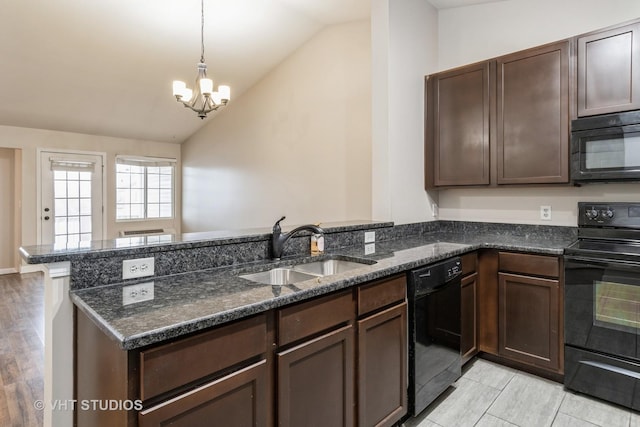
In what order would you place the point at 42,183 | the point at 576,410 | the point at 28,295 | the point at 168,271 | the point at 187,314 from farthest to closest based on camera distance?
the point at 42,183 < the point at 28,295 < the point at 576,410 < the point at 168,271 < the point at 187,314

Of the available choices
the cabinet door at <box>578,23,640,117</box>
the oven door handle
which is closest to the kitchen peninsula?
the oven door handle

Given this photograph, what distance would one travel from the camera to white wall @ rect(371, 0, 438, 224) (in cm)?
285

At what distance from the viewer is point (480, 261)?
257 centimetres

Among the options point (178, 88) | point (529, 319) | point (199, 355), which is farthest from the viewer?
point (178, 88)

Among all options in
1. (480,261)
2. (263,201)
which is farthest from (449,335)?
(263,201)

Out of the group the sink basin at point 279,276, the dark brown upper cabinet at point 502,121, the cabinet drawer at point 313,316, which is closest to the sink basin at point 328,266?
the sink basin at point 279,276

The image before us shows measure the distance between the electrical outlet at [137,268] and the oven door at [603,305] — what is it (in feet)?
7.59

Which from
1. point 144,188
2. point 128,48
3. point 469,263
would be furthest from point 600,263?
point 144,188

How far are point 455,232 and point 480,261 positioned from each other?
0.75m

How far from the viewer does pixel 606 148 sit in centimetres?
230

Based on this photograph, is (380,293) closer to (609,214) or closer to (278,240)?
(278,240)

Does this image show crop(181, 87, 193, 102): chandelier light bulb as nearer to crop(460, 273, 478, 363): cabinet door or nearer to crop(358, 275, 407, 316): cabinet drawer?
crop(358, 275, 407, 316): cabinet drawer

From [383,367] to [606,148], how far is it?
1984 mm

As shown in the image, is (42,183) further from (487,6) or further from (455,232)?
(487,6)
